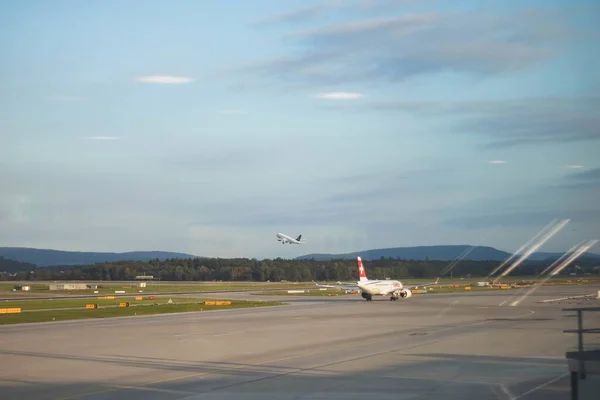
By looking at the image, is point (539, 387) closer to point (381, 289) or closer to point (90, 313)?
point (90, 313)

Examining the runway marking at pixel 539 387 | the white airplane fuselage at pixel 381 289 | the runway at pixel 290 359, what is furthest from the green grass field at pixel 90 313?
the runway marking at pixel 539 387

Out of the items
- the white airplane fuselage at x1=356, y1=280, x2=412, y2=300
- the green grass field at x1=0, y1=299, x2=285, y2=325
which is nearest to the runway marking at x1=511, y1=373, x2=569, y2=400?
the green grass field at x1=0, y1=299, x2=285, y2=325

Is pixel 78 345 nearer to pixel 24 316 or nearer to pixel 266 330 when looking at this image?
pixel 266 330

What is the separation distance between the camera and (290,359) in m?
A: 31.3

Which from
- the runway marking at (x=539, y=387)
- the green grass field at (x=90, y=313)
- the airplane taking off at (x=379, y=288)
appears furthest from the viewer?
the airplane taking off at (x=379, y=288)

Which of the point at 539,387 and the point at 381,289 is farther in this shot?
the point at 381,289

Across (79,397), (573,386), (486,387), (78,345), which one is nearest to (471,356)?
(486,387)

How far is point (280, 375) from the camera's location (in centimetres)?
2656

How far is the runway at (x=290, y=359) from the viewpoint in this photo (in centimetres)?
2311

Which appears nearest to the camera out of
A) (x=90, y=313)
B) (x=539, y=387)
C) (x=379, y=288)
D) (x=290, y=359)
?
(x=539, y=387)

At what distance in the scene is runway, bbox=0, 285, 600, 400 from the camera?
75.8ft

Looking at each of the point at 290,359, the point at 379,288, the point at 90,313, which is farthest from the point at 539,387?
the point at 379,288

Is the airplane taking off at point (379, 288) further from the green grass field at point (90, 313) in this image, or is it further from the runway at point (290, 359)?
the runway at point (290, 359)

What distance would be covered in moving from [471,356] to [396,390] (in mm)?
9982
